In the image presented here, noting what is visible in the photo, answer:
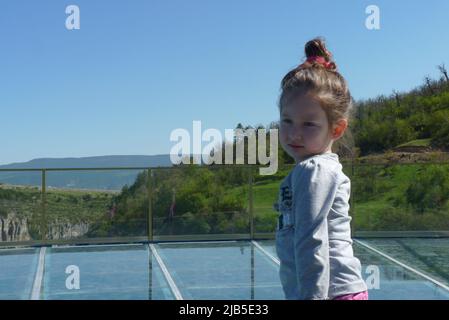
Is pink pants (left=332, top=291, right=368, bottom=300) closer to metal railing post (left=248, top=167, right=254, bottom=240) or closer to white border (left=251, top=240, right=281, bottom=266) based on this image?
white border (left=251, top=240, right=281, bottom=266)

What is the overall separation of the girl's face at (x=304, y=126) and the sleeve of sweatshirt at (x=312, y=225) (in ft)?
0.38

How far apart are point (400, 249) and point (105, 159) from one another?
6.13 meters

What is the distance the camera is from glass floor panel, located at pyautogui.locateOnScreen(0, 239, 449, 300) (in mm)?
6223

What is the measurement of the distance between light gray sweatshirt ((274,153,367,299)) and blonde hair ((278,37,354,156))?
0.14 meters

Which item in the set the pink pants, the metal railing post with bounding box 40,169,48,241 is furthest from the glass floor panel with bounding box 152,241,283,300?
the pink pants

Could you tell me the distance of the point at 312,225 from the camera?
5.86 ft

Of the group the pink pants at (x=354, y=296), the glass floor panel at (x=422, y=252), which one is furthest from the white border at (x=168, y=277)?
the pink pants at (x=354, y=296)

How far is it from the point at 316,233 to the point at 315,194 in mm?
106

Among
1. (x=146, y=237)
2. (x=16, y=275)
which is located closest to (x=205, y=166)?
(x=146, y=237)

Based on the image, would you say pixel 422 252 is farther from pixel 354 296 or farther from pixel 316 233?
pixel 316 233

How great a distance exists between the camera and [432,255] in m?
8.68

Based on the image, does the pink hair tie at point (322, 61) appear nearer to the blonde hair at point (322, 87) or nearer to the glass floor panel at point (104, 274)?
the blonde hair at point (322, 87)
